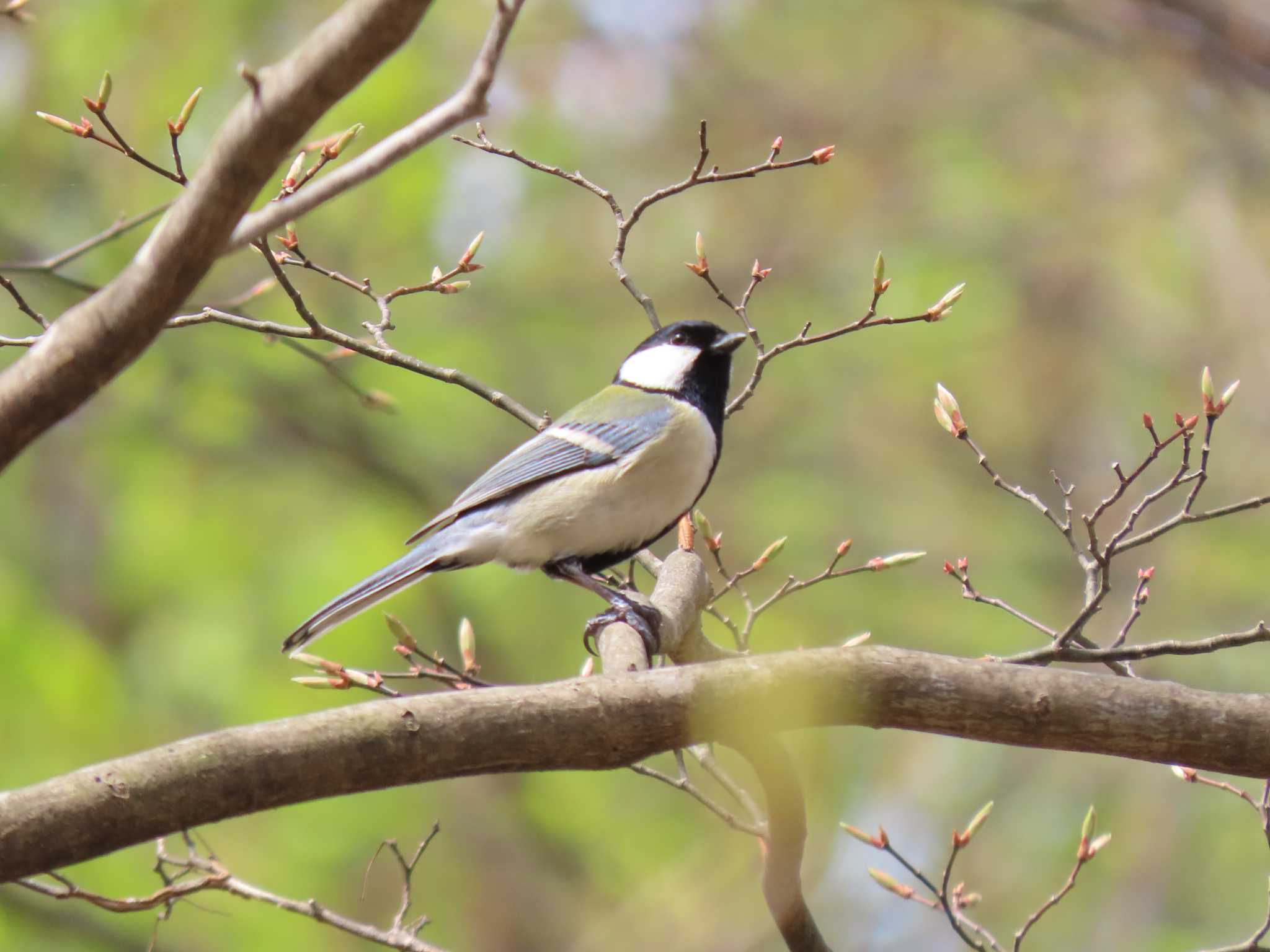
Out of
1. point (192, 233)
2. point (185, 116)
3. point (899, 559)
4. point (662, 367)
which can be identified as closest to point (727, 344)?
point (662, 367)

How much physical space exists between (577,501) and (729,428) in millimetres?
5252

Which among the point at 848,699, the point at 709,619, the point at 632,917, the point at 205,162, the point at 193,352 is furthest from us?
the point at 193,352

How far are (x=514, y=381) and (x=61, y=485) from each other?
10.4ft

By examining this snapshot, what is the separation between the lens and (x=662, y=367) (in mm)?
4648

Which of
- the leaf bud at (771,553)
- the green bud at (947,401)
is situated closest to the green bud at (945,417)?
the green bud at (947,401)

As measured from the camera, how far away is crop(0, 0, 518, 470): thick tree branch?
66.7 inches

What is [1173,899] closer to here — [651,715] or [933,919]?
[933,919]

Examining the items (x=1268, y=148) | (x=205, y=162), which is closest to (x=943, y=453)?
(x=1268, y=148)

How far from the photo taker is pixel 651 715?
2193 millimetres

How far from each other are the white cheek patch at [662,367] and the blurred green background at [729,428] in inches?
80.2

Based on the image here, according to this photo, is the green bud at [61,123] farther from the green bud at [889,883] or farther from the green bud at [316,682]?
the green bud at [889,883]

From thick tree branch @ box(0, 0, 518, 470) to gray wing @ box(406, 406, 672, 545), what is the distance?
225 centimetres

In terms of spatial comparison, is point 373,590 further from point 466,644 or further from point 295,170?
point 295,170

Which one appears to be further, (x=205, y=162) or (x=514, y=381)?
(x=514, y=381)
